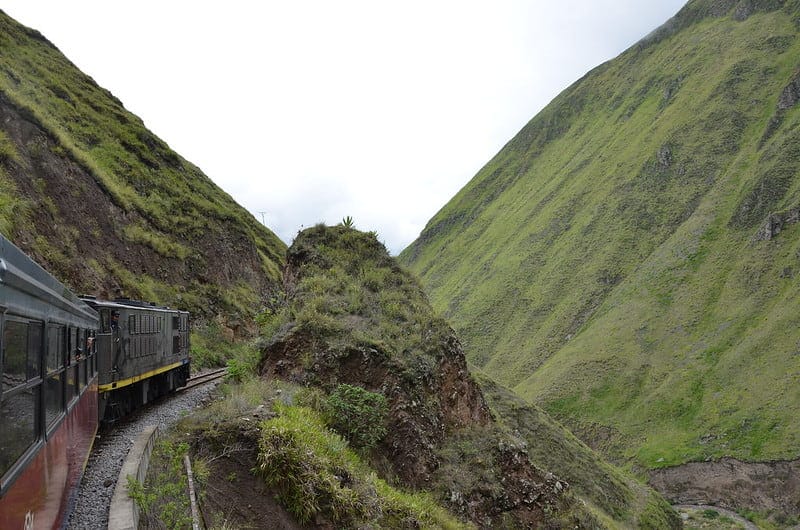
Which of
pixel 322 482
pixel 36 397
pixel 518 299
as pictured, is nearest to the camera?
pixel 36 397

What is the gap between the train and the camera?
15.8ft

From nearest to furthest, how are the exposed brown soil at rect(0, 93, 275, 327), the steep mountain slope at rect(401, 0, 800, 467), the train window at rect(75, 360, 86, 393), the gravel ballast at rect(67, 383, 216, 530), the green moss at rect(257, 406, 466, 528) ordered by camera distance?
the gravel ballast at rect(67, 383, 216, 530) → the green moss at rect(257, 406, 466, 528) → the train window at rect(75, 360, 86, 393) → the exposed brown soil at rect(0, 93, 275, 327) → the steep mountain slope at rect(401, 0, 800, 467)

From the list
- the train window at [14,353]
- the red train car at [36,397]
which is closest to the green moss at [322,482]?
the red train car at [36,397]

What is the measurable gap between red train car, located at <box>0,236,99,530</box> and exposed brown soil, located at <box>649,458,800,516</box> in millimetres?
65045

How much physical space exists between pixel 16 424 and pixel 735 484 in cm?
6885

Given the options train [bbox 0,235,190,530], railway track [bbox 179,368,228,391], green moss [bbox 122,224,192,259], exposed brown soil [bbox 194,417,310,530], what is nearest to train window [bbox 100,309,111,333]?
train [bbox 0,235,190,530]

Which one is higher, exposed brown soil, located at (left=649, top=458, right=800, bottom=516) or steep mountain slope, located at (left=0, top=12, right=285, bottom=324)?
steep mountain slope, located at (left=0, top=12, right=285, bottom=324)

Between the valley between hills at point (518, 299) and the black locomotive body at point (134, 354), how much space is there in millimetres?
3039

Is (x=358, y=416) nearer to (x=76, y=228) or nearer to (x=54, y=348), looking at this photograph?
(x=54, y=348)

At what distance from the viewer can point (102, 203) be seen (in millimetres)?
31516

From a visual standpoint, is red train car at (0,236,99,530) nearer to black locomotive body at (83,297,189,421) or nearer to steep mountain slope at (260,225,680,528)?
black locomotive body at (83,297,189,421)

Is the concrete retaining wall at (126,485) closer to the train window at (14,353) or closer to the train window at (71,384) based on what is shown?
the train window at (71,384)

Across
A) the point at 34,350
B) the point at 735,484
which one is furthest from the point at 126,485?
the point at 735,484

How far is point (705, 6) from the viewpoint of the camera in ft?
516
